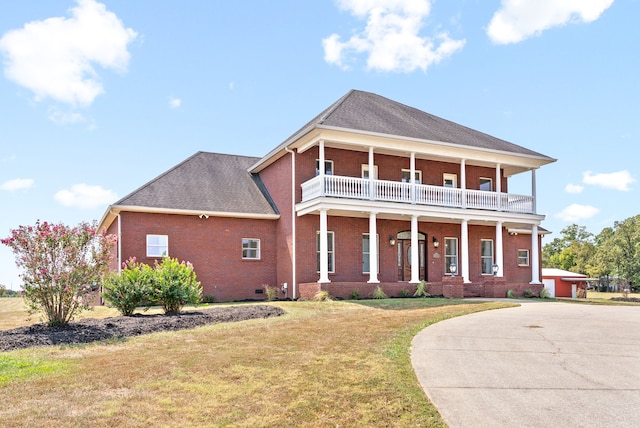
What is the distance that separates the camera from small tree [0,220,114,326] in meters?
12.7

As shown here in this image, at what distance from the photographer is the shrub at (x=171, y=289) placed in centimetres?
1548

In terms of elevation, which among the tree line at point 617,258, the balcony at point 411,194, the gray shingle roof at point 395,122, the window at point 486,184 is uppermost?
the gray shingle roof at point 395,122

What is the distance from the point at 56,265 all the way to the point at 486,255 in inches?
797

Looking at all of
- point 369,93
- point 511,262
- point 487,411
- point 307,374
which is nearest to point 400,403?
point 487,411

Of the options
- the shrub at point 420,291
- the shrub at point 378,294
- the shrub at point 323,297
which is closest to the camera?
the shrub at point 323,297

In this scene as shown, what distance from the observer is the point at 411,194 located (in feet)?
76.0

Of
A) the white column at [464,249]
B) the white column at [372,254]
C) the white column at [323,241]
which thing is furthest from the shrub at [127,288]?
the white column at [464,249]

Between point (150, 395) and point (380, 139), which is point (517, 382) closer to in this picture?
point (150, 395)

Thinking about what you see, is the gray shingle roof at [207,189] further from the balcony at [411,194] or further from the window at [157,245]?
the balcony at [411,194]

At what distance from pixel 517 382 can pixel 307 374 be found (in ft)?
9.02

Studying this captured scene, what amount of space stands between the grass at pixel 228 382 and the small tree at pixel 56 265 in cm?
271

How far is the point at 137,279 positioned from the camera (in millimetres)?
15531

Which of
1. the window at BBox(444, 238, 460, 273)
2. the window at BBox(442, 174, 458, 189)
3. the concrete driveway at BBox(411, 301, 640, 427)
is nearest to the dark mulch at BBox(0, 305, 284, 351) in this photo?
the concrete driveway at BBox(411, 301, 640, 427)

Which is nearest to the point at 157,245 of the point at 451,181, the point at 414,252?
the point at 414,252
